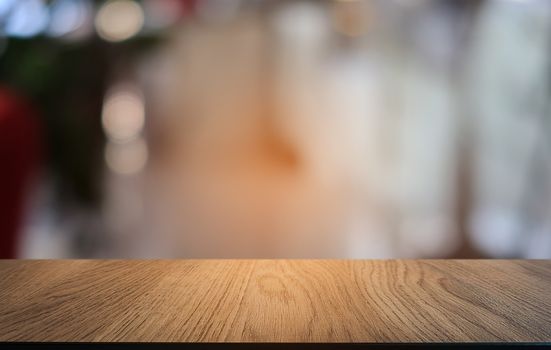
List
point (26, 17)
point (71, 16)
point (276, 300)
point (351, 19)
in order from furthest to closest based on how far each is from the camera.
→ point (351, 19) < point (71, 16) < point (26, 17) < point (276, 300)

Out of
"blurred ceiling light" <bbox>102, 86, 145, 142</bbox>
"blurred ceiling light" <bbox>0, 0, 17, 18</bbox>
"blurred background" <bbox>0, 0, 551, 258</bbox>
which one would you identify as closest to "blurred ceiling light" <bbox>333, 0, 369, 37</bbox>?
"blurred background" <bbox>0, 0, 551, 258</bbox>

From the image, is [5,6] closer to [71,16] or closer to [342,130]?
[71,16]

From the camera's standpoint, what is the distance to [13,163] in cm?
138

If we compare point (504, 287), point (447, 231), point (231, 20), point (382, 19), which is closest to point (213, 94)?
point (231, 20)

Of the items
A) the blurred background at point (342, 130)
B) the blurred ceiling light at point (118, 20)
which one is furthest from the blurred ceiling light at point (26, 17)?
the blurred background at point (342, 130)

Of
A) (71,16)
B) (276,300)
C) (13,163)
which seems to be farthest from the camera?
(71,16)

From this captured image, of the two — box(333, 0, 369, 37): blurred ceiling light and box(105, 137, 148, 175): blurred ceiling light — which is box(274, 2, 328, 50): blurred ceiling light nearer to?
box(333, 0, 369, 37): blurred ceiling light

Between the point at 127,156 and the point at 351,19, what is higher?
the point at 351,19

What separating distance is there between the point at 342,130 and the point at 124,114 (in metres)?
1.20

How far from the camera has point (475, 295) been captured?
51cm

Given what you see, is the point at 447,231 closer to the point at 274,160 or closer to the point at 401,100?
the point at 401,100

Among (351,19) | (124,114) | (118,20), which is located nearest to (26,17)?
(118,20)

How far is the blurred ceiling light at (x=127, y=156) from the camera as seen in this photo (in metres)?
3.05

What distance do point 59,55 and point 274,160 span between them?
140cm
